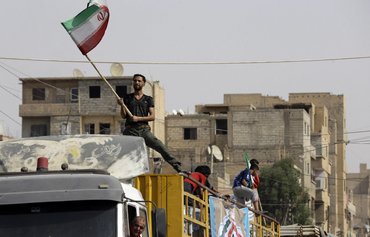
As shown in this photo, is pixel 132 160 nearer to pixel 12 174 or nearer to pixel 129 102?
pixel 12 174

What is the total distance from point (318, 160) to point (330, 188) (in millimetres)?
9751

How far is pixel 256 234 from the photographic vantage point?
58.1ft

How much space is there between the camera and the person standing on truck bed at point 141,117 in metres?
15.0

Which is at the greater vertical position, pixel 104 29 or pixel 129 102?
pixel 104 29

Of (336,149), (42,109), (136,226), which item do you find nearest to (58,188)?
(136,226)

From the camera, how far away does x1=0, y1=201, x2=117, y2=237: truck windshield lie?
10633 millimetres

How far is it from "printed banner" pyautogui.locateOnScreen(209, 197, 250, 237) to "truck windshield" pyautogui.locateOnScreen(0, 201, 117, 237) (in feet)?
12.0

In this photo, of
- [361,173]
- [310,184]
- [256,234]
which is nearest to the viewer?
[256,234]

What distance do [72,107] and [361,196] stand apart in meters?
70.2

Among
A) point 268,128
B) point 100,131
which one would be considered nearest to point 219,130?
point 268,128

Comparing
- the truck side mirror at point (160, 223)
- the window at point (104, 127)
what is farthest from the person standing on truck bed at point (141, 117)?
the window at point (104, 127)

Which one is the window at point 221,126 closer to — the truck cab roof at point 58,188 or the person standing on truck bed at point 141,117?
the person standing on truck bed at point 141,117

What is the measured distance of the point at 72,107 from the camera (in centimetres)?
8500

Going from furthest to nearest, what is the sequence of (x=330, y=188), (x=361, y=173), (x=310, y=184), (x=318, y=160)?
(x=361, y=173) → (x=330, y=188) → (x=318, y=160) → (x=310, y=184)
